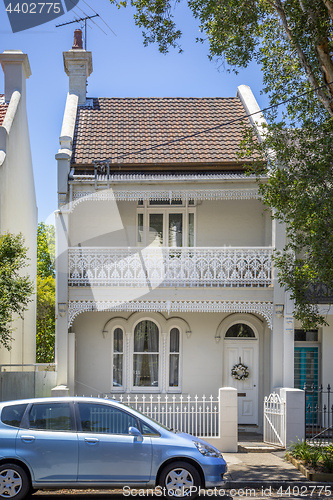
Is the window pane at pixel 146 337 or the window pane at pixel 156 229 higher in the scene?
the window pane at pixel 156 229

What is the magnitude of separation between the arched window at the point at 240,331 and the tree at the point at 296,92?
12.9ft

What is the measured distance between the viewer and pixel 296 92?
12.9 metres

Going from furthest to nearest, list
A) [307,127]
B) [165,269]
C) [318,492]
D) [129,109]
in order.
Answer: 1. [129,109]
2. [165,269]
3. [307,127]
4. [318,492]

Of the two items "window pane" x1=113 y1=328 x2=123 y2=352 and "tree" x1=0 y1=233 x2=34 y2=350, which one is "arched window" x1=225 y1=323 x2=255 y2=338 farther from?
"tree" x1=0 y1=233 x2=34 y2=350

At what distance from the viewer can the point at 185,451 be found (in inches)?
351

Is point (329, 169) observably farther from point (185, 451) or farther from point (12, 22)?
point (12, 22)

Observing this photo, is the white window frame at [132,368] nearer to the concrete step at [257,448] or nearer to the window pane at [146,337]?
the window pane at [146,337]

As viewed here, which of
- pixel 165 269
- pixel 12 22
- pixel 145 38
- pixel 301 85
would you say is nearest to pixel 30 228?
pixel 165 269

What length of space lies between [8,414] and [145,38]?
8.04 m

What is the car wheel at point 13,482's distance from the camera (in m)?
8.60

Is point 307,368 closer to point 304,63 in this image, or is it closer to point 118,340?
point 118,340

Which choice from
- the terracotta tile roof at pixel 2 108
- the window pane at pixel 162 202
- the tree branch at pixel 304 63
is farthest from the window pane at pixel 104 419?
the terracotta tile roof at pixel 2 108

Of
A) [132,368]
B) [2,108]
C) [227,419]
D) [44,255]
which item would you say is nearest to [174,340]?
[132,368]

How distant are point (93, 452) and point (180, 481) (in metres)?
1.31
